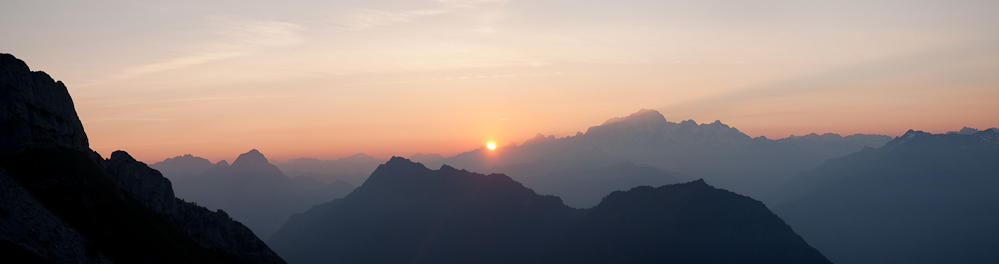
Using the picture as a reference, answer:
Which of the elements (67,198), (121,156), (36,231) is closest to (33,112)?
(67,198)

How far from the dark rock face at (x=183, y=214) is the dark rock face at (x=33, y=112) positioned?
13445 mm

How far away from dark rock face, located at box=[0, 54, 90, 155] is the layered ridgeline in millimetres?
171

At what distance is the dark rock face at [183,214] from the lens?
12438 cm

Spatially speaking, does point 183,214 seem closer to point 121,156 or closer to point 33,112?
point 121,156

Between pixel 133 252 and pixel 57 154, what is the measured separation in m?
30.2

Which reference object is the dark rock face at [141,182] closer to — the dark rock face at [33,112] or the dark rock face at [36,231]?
the dark rock face at [33,112]

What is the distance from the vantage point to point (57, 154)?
332ft

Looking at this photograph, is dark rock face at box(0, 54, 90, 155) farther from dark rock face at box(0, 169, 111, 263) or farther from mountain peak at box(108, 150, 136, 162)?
dark rock face at box(0, 169, 111, 263)

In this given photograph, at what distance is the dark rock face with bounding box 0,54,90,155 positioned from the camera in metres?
96.1

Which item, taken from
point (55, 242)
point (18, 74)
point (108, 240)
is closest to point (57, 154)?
point (18, 74)

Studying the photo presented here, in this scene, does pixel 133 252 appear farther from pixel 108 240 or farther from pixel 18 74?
pixel 18 74

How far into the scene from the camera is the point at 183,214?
443 feet

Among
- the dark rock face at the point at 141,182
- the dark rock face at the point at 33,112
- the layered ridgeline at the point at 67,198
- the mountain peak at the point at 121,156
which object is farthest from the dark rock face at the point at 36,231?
the mountain peak at the point at 121,156

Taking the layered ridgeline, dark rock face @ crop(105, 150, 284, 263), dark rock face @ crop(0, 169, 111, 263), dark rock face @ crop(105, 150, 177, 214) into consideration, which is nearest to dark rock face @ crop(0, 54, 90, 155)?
the layered ridgeline
